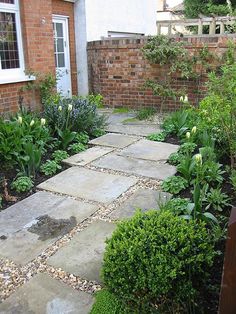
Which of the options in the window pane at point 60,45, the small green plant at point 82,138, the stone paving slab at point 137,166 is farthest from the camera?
the window pane at point 60,45

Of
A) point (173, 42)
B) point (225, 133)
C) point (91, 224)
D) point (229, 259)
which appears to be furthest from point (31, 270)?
point (173, 42)

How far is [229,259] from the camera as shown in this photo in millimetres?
1659

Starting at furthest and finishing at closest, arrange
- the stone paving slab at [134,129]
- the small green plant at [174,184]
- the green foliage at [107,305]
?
the stone paving slab at [134,129], the small green plant at [174,184], the green foliage at [107,305]

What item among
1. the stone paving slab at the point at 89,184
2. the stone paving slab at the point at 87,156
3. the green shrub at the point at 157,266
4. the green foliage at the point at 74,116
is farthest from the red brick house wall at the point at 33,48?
the green shrub at the point at 157,266

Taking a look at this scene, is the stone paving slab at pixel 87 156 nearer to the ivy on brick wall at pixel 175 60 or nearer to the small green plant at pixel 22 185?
the small green plant at pixel 22 185

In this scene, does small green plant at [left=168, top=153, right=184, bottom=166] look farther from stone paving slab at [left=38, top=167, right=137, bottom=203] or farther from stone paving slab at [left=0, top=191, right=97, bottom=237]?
stone paving slab at [left=0, top=191, right=97, bottom=237]

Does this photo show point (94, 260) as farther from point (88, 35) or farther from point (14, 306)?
point (88, 35)

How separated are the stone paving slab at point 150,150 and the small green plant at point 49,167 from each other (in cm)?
109

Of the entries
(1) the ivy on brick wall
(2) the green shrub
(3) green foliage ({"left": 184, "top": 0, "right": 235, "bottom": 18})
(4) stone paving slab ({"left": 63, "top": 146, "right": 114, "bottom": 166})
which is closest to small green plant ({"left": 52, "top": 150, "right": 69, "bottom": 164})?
(4) stone paving slab ({"left": 63, "top": 146, "right": 114, "bottom": 166})

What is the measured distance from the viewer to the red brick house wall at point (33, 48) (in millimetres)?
6734

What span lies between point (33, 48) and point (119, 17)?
4.54m

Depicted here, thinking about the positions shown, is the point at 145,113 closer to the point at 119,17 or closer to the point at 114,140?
the point at 114,140

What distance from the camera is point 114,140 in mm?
5941

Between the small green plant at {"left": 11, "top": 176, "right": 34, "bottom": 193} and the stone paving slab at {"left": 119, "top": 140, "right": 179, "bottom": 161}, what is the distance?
165 cm
